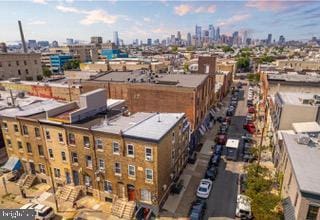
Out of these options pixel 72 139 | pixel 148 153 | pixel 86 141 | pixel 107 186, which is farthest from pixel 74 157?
pixel 148 153

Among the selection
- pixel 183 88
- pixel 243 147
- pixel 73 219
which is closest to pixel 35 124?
pixel 73 219

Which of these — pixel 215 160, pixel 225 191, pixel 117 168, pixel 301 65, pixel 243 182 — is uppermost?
pixel 301 65

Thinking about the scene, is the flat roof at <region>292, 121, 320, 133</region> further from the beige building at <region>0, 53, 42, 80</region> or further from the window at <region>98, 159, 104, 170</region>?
the beige building at <region>0, 53, 42, 80</region>

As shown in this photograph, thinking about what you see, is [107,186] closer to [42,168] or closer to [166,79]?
[42,168]

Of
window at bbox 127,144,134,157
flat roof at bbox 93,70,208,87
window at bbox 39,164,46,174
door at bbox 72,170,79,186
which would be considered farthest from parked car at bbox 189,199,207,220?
window at bbox 39,164,46,174

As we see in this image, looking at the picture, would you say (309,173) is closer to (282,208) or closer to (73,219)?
(282,208)

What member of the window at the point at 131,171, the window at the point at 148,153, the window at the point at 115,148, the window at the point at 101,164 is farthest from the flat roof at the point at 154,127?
the window at the point at 101,164

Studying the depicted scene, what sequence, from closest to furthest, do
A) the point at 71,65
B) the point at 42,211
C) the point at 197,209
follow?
the point at 42,211, the point at 197,209, the point at 71,65

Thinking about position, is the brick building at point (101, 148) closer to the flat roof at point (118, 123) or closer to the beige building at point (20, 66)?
the flat roof at point (118, 123)
